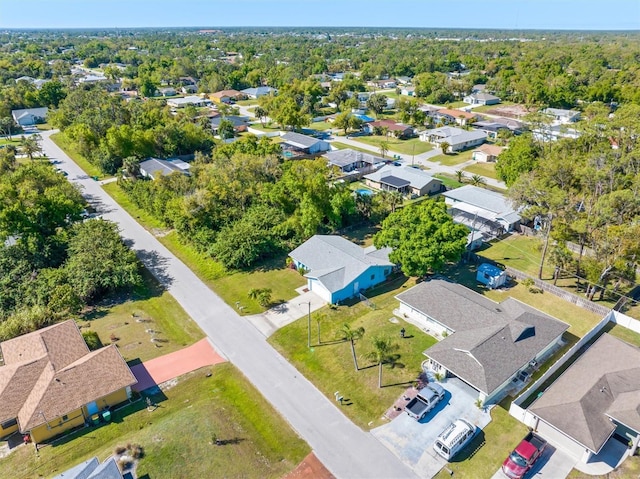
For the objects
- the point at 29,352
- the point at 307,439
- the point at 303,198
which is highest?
the point at 303,198

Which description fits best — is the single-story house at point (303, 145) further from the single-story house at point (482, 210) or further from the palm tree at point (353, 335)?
the palm tree at point (353, 335)

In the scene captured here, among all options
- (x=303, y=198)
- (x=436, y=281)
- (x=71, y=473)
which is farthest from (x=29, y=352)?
(x=436, y=281)

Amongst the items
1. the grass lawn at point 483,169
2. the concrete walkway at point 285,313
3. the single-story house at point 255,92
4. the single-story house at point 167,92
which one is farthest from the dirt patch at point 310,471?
the single-story house at point 167,92

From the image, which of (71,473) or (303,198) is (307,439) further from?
(303,198)

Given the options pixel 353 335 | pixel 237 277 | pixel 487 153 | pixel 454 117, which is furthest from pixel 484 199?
pixel 454 117

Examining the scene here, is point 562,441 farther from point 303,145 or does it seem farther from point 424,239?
point 303,145

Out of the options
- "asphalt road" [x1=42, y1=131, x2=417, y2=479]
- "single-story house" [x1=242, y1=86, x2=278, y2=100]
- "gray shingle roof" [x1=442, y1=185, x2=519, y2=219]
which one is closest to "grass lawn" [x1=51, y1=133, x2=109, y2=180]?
"asphalt road" [x1=42, y1=131, x2=417, y2=479]

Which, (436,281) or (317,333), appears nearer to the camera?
(317,333)
